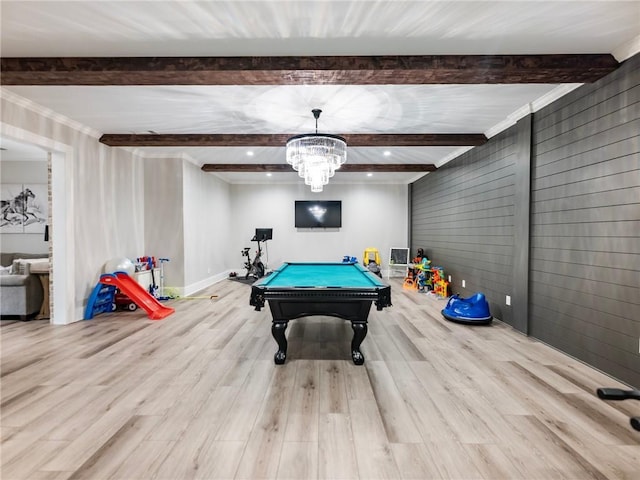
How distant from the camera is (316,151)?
3607 millimetres

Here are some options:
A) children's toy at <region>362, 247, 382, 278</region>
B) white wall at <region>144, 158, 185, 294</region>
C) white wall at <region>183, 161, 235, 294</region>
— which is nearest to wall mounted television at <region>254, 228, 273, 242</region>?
white wall at <region>183, 161, 235, 294</region>

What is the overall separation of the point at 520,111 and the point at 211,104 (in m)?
3.86

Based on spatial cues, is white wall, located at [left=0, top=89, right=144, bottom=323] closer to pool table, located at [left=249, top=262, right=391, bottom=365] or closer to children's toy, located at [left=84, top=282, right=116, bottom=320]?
children's toy, located at [left=84, top=282, right=116, bottom=320]

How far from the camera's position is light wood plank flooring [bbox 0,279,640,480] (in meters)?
1.61

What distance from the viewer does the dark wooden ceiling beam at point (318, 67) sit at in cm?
259

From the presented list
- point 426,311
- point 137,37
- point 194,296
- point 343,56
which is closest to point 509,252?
point 426,311

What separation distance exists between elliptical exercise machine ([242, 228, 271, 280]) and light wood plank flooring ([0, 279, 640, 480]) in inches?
169

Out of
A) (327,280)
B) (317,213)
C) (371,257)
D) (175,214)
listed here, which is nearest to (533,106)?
(327,280)

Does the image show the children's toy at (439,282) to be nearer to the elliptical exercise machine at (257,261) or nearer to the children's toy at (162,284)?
the elliptical exercise machine at (257,261)

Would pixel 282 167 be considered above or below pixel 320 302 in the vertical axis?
above

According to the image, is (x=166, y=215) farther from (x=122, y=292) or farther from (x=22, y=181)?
(x=22, y=181)

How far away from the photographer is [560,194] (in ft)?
10.6

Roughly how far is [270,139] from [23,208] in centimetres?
582

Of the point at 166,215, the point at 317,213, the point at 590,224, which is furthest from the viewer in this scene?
the point at 317,213
